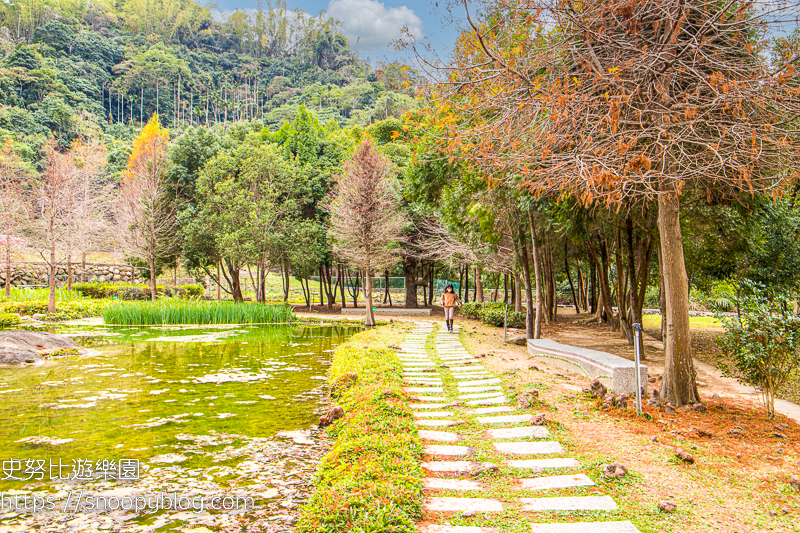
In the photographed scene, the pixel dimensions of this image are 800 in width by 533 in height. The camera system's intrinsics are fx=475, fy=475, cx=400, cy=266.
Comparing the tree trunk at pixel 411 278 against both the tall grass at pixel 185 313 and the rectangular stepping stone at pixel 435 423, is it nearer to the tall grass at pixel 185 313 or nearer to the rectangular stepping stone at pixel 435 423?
the tall grass at pixel 185 313

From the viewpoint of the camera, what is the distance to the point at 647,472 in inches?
137

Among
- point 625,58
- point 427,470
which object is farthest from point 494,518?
point 625,58

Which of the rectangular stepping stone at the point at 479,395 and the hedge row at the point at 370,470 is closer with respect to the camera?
the hedge row at the point at 370,470

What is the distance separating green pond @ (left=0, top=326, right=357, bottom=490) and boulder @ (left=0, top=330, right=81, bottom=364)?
606 mm

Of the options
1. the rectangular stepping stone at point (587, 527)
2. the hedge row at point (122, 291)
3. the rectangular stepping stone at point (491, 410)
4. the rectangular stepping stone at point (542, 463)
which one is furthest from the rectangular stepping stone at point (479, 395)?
the hedge row at point (122, 291)

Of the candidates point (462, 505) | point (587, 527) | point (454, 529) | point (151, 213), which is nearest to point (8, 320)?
point (151, 213)

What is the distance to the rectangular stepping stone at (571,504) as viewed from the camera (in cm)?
289

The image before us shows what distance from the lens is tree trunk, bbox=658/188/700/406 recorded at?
5.34 metres

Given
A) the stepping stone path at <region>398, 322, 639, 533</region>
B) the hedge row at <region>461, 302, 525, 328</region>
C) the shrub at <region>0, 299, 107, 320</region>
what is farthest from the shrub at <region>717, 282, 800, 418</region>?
the shrub at <region>0, 299, 107, 320</region>

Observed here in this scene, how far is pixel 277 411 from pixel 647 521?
419cm

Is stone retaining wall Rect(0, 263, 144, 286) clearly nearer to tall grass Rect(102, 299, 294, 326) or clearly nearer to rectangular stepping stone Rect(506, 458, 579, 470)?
tall grass Rect(102, 299, 294, 326)

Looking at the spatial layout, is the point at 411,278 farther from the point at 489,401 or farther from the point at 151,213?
the point at 489,401

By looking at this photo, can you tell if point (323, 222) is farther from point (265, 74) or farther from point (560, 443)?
point (265, 74)

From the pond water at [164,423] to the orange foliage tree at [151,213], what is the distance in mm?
12701
